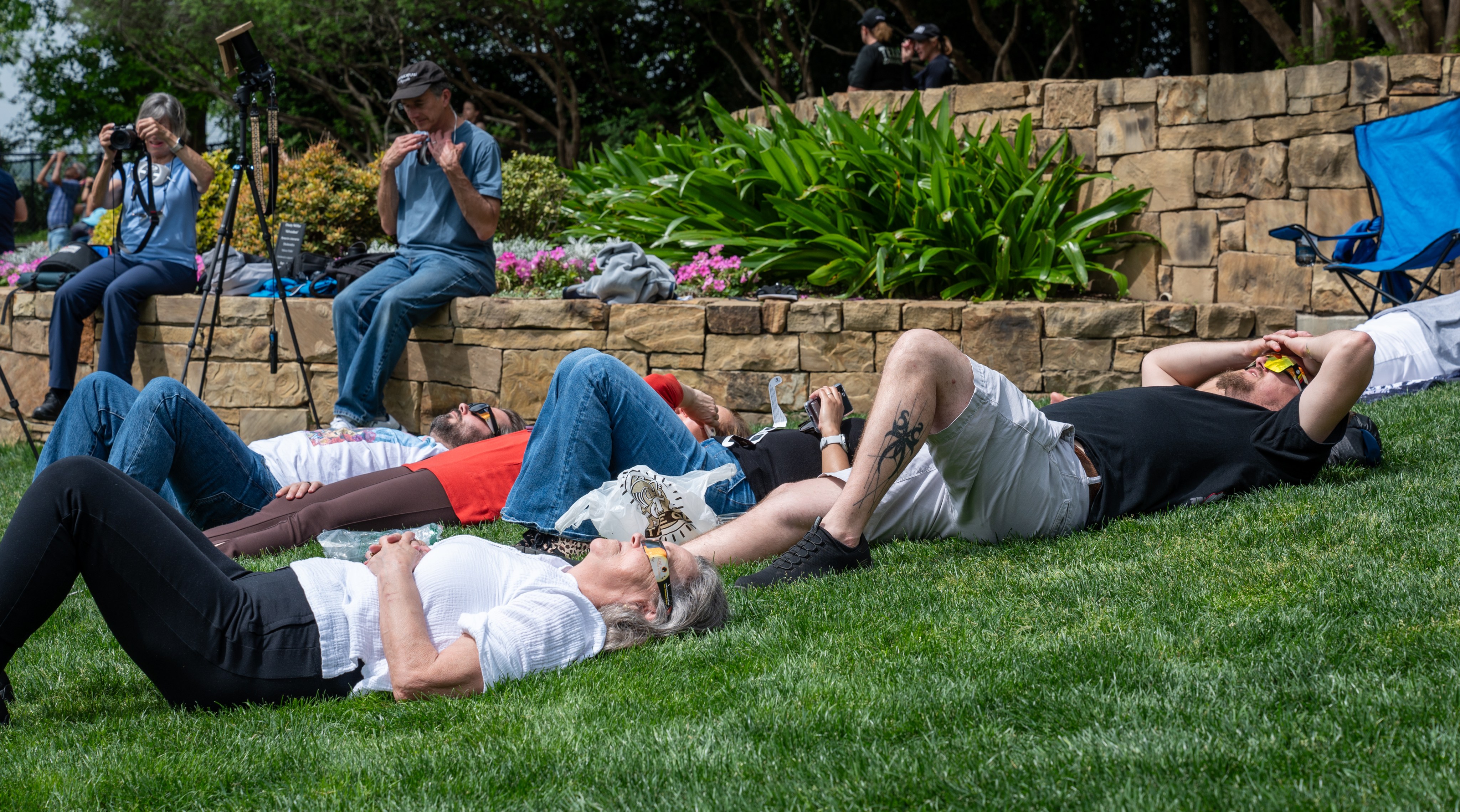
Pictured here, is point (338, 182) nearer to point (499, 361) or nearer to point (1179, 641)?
point (499, 361)

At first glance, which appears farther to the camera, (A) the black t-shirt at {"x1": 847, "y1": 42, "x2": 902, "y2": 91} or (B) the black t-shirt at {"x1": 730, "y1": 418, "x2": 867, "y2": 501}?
(A) the black t-shirt at {"x1": 847, "y1": 42, "x2": 902, "y2": 91}

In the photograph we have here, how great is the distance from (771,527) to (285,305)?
399cm

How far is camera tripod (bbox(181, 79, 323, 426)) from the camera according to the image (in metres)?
5.86

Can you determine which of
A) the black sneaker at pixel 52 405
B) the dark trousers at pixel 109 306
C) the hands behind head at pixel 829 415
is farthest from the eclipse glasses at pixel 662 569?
the black sneaker at pixel 52 405

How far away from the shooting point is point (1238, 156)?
23.6 feet

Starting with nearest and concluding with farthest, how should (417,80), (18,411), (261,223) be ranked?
(18,411), (417,80), (261,223)

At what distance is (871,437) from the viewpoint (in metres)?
3.05

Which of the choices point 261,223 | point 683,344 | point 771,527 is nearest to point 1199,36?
point 683,344

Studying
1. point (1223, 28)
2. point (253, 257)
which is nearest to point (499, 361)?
point (253, 257)

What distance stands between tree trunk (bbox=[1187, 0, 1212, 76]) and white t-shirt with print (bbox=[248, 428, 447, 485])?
8748 millimetres

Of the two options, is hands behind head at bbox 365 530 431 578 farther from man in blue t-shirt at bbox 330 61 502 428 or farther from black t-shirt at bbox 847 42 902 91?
black t-shirt at bbox 847 42 902 91

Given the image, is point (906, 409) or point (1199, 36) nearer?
point (906, 409)

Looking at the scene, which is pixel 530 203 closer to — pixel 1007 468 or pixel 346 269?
pixel 346 269

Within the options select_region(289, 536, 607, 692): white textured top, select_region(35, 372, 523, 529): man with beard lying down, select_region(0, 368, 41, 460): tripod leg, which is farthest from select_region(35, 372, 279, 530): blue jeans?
select_region(289, 536, 607, 692): white textured top
